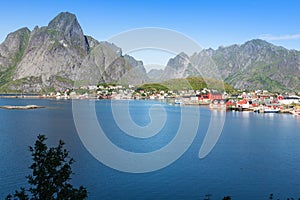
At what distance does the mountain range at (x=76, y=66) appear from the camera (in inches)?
3802

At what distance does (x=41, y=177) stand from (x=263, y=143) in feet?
45.0

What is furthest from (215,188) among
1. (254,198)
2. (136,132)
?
(136,132)

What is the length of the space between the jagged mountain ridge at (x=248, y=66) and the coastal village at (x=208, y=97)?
16546 millimetres

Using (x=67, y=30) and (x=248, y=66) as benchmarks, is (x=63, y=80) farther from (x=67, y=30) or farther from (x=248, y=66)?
(x=248, y=66)

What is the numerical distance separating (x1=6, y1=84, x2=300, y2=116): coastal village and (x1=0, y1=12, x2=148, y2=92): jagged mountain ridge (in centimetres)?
1173

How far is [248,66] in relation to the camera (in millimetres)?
148250

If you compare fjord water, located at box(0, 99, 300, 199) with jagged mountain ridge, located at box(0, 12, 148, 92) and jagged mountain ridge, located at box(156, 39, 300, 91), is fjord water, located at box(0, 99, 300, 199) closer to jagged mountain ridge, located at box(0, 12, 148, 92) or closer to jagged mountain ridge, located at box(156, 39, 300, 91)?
jagged mountain ridge, located at box(156, 39, 300, 91)

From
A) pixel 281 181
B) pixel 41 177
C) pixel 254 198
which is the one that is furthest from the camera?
A: pixel 281 181

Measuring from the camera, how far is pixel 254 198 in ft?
27.5

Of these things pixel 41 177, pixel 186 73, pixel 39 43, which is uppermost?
pixel 39 43

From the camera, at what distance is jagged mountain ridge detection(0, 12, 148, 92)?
96.1 meters

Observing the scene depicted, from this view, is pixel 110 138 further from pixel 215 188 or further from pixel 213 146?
pixel 215 188

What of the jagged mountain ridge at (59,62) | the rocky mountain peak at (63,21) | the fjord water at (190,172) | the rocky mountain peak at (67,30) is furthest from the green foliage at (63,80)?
the fjord water at (190,172)

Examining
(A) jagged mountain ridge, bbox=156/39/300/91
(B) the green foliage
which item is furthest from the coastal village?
(A) jagged mountain ridge, bbox=156/39/300/91
